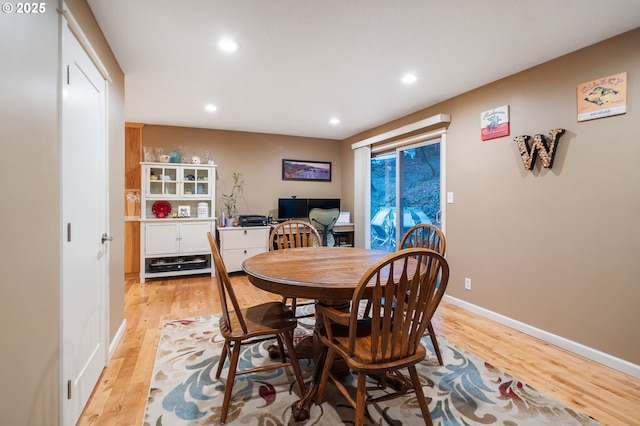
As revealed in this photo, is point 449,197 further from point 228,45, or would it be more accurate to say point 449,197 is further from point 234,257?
point 234,257

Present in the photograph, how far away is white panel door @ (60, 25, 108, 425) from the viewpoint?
1.38 metres

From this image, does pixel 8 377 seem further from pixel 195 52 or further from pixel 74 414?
pixel 195 52

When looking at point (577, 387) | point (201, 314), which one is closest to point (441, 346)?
point (577, 387)

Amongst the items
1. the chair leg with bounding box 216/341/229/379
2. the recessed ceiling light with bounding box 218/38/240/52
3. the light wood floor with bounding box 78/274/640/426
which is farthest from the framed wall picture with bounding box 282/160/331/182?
the chair leg with bounding box 216/341/229/379

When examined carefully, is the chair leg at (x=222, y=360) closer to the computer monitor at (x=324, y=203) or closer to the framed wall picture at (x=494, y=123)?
the framed wall picture at (x=494, y=123)

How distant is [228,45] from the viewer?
2.21m

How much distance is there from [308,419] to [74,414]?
1158mm

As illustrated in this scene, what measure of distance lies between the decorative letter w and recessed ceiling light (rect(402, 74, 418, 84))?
1.07 meters

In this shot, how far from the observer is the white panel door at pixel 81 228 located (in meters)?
1.38

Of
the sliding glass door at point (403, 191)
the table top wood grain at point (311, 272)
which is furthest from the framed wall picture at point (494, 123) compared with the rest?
the table top wood grain at point (311, 272)

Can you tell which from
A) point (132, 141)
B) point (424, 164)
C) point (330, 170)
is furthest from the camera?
point (330, 170)

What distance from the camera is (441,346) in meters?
2.32

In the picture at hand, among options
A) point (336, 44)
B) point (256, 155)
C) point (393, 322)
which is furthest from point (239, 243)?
point (393, 322)

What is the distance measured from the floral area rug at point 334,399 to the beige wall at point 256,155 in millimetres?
3192
